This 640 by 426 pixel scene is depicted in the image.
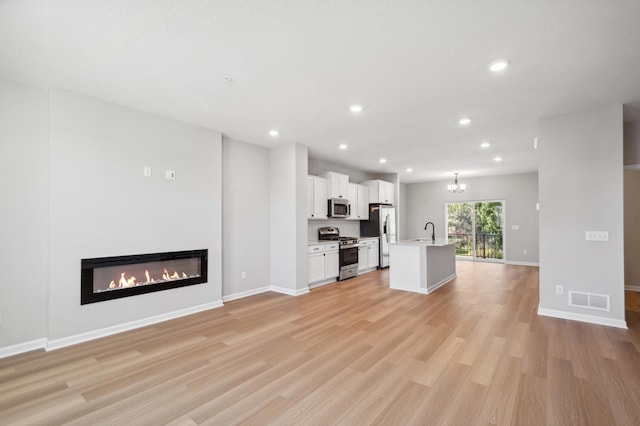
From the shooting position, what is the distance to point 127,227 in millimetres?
3646

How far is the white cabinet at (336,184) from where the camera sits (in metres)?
6.54

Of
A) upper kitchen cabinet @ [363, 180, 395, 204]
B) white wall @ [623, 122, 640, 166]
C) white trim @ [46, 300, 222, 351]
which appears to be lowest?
white trim @ [46, 300, 222, 351]

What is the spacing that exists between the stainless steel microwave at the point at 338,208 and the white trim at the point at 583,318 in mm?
3908

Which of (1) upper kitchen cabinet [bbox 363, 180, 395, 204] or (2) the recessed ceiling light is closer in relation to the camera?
(2) the recessed ceiling light

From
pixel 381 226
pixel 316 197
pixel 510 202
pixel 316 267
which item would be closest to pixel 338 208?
pixel 316 197

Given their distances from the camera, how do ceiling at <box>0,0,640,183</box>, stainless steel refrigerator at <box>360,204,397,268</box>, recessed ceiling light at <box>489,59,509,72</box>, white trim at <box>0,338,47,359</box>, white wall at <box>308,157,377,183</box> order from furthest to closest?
stainless steel refrigerator at <box>360,204,397,268</box> < white wall at <box>308,157,377,183</box> < white trim at <box>0,338,47,359</box> < recessed ceiling light at <box>489,59,509,72</box> < ceiling at <box>0,0,640,183</box>

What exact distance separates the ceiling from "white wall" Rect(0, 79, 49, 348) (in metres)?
0.29

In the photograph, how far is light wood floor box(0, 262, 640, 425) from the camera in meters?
2.04

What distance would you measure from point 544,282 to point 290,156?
4296 millimetres

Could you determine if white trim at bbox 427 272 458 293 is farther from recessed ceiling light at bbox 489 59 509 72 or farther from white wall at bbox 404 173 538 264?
recessed ceiling light at bbox 489 59 509 72

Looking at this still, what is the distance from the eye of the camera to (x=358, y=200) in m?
7.56

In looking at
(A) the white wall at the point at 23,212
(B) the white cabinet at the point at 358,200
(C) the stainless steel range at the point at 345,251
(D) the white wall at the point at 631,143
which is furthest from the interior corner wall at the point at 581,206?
(A) the white wall at the point at 23,212

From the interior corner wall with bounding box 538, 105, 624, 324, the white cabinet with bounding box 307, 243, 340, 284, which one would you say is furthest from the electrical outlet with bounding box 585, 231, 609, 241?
the white cabinet with bounding box 307, 243, 340, 284

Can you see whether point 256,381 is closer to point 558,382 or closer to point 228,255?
point 558,382
